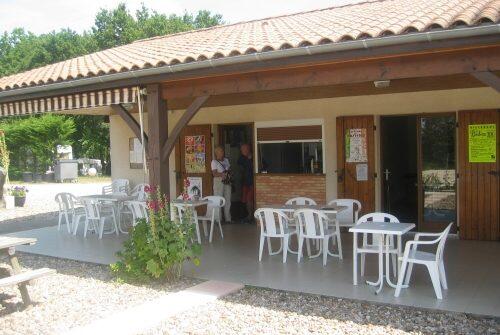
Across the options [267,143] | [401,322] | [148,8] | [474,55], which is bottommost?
[401,322]

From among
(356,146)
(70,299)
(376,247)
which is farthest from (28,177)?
(376,247)

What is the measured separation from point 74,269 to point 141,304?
89.0 inches

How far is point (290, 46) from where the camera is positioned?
540 centimetres

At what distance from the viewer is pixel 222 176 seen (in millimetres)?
11062

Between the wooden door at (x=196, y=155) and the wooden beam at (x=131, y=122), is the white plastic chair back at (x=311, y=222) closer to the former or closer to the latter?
the wooden beam at (x=131, y=122)

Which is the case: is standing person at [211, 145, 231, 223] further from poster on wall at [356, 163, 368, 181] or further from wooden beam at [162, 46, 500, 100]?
wooden beam at [162, 46, 500, 100]

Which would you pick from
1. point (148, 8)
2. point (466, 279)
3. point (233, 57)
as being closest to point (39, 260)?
point (233, 57)

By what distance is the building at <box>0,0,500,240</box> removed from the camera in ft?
17.1

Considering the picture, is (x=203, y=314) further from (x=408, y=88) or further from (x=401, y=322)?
(x=408, y=88)

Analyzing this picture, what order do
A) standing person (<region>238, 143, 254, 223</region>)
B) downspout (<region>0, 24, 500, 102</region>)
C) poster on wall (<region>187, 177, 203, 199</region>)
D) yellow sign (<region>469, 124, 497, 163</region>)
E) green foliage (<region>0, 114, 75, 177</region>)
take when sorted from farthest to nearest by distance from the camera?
green foliage (<region>0, 114, 75, 177</region>) → poster on wall (<region>187, 177, 203, 199</region>) → standing person (<region>238, 143, 254, 223</region>) → yellow sign (<region>469, 124, 497, 163</region>) → downspout (<region>0, 24, 500, 102</region>)

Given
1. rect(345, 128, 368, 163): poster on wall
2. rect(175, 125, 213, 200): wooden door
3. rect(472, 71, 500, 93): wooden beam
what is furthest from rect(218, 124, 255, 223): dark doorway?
rect(472, 71, 500, 93): wooden beam

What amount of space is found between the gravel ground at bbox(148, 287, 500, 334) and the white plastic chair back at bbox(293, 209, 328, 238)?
5.31 ft

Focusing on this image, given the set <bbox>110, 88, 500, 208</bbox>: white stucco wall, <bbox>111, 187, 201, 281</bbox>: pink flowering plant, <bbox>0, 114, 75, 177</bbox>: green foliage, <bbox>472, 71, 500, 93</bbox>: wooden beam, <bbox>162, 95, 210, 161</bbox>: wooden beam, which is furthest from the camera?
<bbox>0, 114, 75, 177</bbox>: green foliage

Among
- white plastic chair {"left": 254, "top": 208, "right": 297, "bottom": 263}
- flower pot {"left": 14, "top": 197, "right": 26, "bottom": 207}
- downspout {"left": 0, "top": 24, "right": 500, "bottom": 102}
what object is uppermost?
downspout {"left": 0, "top": 24, "right": 500, "bottom": 102}
